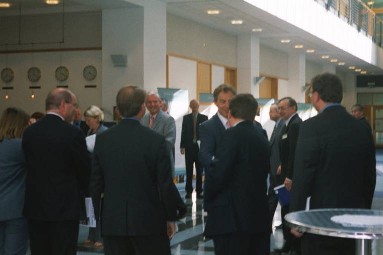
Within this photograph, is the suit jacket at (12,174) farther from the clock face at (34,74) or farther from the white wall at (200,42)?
the white wall at (200,42)

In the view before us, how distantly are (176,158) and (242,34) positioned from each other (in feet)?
24.9

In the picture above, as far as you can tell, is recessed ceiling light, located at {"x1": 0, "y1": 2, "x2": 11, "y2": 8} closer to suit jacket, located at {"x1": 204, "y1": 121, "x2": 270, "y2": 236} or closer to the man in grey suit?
the man in grey suit

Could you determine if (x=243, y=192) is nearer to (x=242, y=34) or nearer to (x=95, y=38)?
(x=95, y=38)

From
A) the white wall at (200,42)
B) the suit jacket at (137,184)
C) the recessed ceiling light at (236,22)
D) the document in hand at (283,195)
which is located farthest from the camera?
the recessed ceiling light at (236,22)

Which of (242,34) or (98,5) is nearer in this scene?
(98,5)

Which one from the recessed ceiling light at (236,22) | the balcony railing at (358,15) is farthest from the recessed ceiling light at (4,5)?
the balcony railing at (358,15)

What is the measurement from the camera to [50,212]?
16.3 feet

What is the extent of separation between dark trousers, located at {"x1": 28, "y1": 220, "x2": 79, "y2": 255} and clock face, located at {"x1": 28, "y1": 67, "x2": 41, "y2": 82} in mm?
11653

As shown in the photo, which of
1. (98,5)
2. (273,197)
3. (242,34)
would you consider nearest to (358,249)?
(273,197)

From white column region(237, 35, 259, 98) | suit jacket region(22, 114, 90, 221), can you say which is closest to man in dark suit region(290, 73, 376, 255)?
suit jacket region(22, 114, 90, 221)

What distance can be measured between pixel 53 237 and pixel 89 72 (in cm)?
1104

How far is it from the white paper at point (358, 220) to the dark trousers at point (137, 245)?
1.21m

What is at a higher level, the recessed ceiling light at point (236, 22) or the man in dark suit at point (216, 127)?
the recessed ceiling light at point (236, 22)

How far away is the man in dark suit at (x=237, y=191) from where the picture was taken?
4.91 meters
